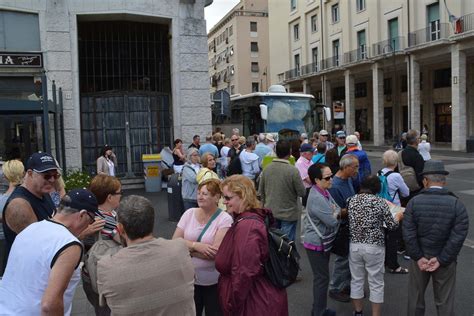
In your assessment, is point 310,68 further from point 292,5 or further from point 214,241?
point 214,241

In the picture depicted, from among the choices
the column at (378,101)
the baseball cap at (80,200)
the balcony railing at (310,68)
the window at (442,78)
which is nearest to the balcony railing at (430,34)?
the column at (378,101)

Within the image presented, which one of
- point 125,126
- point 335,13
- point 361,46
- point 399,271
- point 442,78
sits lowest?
point 399,271

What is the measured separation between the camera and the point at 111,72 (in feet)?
47.3

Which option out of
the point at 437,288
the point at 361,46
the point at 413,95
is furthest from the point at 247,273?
the point at 361,46

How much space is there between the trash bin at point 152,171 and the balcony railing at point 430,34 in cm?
2462

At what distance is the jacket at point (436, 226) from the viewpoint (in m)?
4.18

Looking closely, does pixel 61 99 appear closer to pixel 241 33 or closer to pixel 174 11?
pixel 174 11

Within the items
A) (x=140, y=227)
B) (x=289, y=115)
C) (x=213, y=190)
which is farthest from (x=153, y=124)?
(x=140, y=227)

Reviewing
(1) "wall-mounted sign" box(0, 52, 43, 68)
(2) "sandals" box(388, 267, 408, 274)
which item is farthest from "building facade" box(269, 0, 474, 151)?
(2) "sandals" box(388, 267, 408, 274)

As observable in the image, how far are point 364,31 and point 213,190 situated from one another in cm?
3873

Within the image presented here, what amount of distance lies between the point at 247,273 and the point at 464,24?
31186 millimetres

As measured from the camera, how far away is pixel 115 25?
14.2 meters

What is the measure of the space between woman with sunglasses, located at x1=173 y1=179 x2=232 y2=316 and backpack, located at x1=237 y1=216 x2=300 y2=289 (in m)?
0.41

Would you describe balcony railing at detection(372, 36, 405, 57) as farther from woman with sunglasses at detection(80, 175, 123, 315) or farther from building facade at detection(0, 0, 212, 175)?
woman with sunglasses at detection(80, 175, 123, 315)
